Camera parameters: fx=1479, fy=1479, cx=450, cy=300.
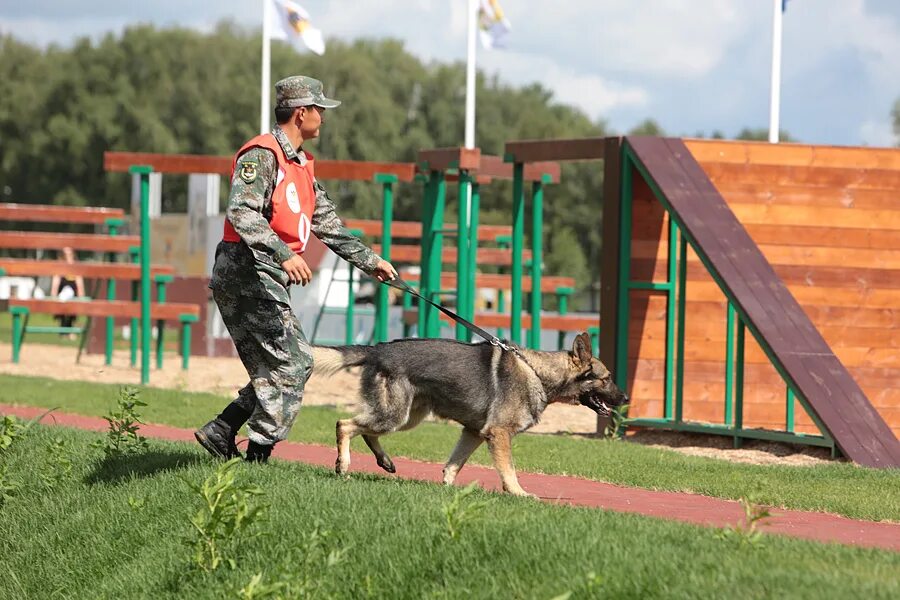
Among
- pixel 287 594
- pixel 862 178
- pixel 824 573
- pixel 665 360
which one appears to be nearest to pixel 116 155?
pixel 665 360

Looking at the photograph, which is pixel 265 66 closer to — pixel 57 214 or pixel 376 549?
pixel 57 214

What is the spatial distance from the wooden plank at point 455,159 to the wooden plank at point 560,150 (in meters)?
0.77

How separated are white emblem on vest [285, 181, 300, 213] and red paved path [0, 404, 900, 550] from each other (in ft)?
7.43

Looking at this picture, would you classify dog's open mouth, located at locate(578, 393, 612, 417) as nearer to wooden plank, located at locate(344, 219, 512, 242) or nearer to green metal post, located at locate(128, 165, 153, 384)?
green metal post, located at locate(128, 165, 153, 384)

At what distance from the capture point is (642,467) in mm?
10945

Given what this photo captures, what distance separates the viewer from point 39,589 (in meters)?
8.30

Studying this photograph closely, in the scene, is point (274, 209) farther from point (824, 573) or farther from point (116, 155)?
point (116, 155)

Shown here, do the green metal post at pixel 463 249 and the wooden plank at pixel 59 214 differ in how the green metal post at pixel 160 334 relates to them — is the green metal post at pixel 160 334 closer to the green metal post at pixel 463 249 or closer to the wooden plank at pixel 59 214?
the wooden plank at pixel 59 214

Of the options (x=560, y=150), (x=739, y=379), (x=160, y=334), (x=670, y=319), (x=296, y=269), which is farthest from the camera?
(x=160, y=334)

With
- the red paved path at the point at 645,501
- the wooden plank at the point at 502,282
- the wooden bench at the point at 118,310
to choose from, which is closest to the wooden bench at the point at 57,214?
the wooden bench at the point at 118,310

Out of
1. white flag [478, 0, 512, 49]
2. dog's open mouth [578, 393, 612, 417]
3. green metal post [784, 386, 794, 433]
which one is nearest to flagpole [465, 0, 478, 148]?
white flag [478, 0, 512, 49]

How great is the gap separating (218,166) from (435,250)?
122 inches

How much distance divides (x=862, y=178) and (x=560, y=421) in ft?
13.9

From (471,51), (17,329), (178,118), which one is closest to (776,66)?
(471,51)
